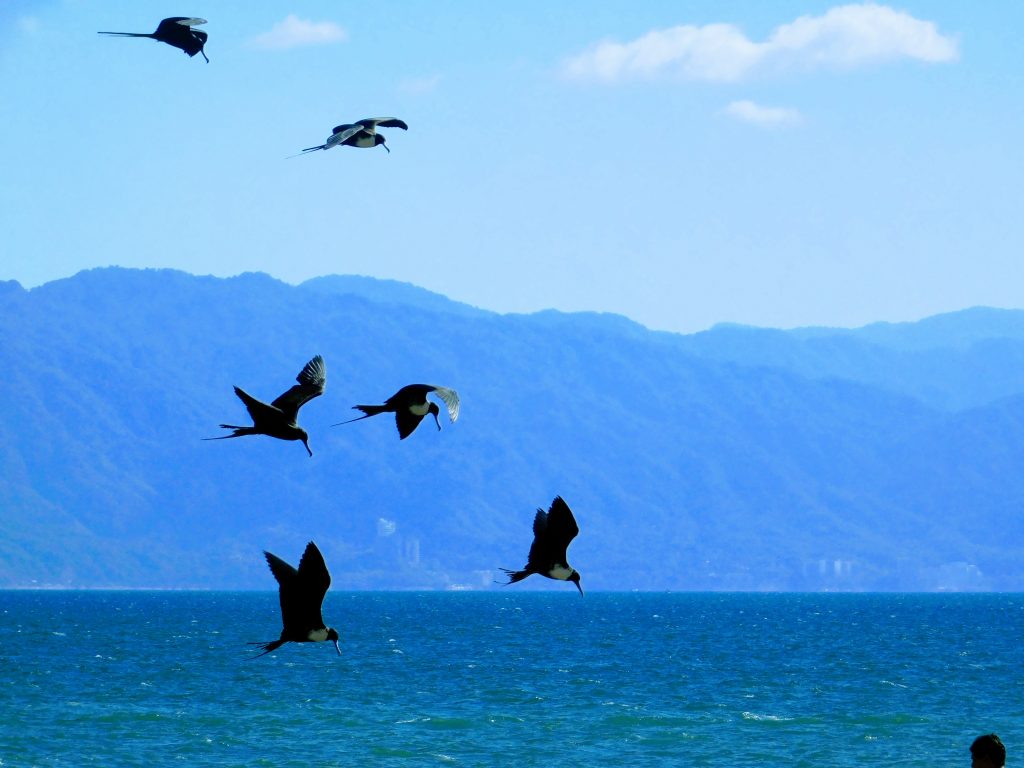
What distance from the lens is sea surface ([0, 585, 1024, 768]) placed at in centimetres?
6112

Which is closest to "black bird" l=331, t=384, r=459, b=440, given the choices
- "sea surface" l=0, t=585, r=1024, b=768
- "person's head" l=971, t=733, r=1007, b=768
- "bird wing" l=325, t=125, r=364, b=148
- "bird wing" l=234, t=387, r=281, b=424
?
"bird wing" l=234, t=387, r=281, b=424

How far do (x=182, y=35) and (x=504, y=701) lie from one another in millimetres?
62396

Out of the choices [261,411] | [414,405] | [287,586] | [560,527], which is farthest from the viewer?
[560,527]

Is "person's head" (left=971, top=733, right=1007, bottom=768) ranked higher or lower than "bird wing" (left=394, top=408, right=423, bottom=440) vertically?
lower

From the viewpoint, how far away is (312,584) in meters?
17.2

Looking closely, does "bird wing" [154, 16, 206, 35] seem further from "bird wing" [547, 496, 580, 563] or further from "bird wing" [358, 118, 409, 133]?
"bird wing" [547, 496, 580, 563]

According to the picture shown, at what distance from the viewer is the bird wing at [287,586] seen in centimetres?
1691

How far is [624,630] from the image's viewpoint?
167750 millimetres

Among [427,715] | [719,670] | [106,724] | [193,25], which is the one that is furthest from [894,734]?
[193,25]

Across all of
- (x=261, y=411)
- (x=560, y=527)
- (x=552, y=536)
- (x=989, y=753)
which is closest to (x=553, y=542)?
(x=552, y=536)

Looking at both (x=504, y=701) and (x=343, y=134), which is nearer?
(x=343, y=134)

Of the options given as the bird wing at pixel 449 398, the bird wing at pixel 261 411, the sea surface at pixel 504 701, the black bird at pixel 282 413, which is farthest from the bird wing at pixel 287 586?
the sea surface at pixel 504 701

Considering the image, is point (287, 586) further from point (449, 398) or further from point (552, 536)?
point (552, 536)

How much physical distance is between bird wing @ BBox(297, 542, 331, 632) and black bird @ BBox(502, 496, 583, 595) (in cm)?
250
